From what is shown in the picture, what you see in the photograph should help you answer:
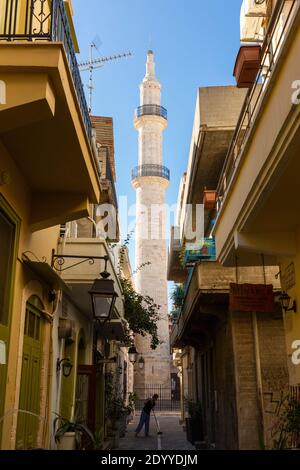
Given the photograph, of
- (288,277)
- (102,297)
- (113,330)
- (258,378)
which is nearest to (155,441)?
(113,330)

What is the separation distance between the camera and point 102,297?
7.69 metres

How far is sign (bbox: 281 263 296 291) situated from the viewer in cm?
692

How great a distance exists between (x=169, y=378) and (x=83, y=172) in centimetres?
3726

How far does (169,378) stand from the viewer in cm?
4147

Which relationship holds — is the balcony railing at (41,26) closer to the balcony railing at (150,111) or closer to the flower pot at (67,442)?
the flower pot at (67,442)

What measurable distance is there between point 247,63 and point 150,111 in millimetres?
39490

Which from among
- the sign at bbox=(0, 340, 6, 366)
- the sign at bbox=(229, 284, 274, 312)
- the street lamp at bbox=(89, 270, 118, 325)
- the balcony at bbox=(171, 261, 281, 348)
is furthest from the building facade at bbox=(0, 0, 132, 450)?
A: the sign at bbox=(229, 284, 274, 312)

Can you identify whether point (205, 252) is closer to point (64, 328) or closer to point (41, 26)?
point (64, 328)

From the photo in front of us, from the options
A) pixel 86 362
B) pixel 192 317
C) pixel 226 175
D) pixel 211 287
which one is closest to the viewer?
pixel 226 175

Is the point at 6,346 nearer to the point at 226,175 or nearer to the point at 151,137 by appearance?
the point at 226,175

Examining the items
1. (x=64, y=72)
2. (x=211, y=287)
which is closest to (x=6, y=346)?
(x=64, y=72)

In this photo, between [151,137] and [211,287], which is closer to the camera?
[211,287]
